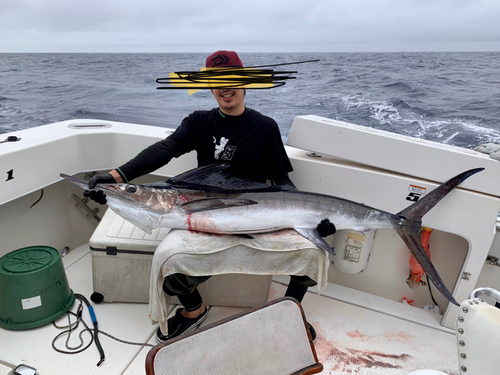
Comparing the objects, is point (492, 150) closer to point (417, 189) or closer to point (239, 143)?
point (417, 189)

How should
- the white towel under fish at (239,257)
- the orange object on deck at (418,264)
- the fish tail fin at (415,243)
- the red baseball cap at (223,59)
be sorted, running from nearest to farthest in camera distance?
the white towel under fish at (239,257) < the fish tail fin at (415,243) < the red baseball cap at (223,59) < the orange object on deck at (418,264)

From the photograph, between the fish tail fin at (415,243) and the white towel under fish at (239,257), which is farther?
the fish tail fin at (415,243)

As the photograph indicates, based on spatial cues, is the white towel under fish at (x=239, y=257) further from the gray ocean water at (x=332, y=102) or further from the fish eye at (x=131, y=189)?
the gray ocean water at (x=332, y=102)

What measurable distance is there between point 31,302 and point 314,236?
1.42 m

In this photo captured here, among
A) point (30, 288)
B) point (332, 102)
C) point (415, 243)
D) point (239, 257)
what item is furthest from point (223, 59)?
point (332, 102)

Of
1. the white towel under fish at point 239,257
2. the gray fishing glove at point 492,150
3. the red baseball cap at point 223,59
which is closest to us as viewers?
the white towel under fish at point 239,257

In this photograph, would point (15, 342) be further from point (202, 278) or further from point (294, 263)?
point (294, 263)

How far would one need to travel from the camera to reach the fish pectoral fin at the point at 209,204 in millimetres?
1736

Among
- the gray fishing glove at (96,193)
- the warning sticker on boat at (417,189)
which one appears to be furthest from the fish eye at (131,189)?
the warning sticker on boat at (417,189)

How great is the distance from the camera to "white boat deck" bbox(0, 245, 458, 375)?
1612mm

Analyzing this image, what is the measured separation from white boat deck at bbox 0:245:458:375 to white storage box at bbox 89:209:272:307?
71mm

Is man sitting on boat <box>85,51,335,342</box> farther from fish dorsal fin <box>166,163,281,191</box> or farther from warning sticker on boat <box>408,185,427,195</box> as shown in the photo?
warning sticker on boat <box>408,185,427,195</box>

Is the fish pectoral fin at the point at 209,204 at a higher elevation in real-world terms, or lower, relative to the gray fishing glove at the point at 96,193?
lower

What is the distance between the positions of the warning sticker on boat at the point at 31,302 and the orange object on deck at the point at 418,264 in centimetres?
207
